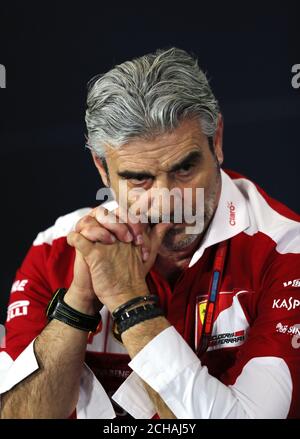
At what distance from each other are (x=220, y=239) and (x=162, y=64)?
46 centimetres

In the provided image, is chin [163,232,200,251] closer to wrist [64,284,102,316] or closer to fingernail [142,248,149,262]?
fingernail [142,248,149,262]

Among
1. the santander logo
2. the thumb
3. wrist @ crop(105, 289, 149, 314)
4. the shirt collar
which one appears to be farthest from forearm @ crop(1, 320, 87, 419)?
the santander logo

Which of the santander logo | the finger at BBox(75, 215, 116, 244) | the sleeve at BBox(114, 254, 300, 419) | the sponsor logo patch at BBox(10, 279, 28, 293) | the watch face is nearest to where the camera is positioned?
the sleeve at BBox(114, 254, 300, 419)

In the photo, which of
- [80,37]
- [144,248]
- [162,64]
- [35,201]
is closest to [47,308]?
[144,248]

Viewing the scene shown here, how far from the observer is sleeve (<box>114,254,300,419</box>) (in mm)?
1671

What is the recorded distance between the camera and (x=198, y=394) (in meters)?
1.67

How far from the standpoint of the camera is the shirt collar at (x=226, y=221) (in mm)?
2008

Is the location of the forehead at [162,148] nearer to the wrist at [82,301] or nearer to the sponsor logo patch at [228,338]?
the wrist at [82,301]

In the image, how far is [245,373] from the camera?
5.78 ft

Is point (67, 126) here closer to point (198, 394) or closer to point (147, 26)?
point (147, 26)

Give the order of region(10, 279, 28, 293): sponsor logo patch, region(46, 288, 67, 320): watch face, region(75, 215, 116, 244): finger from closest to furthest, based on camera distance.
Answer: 1. region(75, 215, 116, 244): finger
2. region(46, 288, 67, 320): watch face
3. region(10, 279, 28, 293): sponsor logo patch

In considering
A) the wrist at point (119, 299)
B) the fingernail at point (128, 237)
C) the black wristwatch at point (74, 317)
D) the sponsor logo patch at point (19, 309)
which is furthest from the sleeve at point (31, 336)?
the fingernail at point (128, 237)

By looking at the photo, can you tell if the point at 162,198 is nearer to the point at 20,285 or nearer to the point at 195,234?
the point at 195,234

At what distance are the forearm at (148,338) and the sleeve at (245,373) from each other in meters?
0.01
